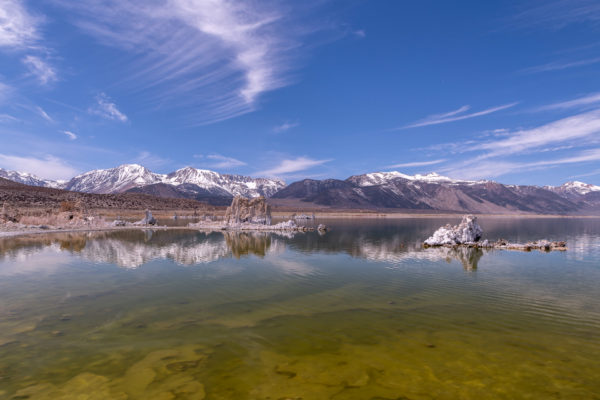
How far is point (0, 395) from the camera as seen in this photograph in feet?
25.4

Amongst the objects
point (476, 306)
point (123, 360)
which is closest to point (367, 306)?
point (476, 306)

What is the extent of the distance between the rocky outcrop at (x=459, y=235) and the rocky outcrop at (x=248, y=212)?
158ft

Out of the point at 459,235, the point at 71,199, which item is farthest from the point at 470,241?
the point at 71,199

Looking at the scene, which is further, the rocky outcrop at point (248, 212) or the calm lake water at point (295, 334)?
the rocky outcrop at point (248, 212)

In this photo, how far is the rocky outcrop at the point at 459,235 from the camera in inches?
1818

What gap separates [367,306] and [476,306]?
5.47 m

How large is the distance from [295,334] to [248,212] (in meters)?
75.2

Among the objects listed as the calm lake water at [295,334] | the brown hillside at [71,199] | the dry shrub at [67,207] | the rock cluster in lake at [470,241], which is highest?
the brown hillside at [71,199]

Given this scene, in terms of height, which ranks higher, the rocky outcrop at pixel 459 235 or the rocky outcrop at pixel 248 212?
the rocky outcrop at pixel 248 212

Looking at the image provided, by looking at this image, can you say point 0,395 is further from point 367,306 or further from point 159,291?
point 367,306

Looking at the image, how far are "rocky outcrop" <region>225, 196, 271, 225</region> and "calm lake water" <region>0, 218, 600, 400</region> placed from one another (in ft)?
196

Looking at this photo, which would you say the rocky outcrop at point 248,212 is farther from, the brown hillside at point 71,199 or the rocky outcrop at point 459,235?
the rocky outcrop at point 459,235

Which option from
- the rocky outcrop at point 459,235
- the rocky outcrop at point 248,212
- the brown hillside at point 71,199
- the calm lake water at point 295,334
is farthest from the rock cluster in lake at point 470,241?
the brown hillside at point 71,199

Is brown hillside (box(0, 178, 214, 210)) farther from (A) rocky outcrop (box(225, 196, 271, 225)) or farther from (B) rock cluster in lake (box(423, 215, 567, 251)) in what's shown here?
(B) rock cluster in lake (box(423, 215, 567, 251))
